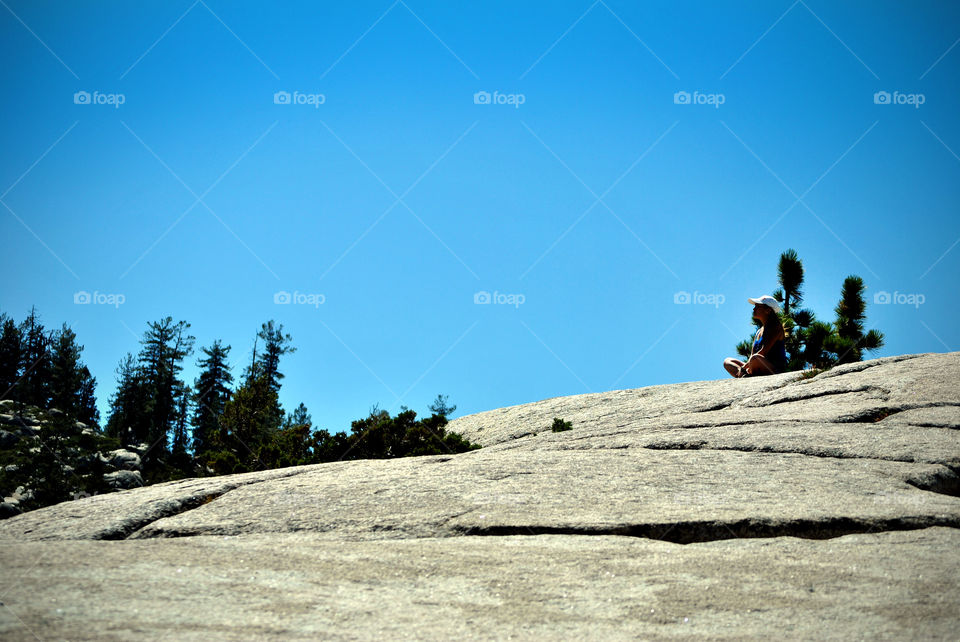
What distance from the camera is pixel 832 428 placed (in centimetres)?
754

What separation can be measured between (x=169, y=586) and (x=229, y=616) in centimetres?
52

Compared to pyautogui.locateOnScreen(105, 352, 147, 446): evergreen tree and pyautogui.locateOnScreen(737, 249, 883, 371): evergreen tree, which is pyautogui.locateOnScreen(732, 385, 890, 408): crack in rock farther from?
pyautogui.locateOnScreen(105, 352, 147, 446): evergreen tree

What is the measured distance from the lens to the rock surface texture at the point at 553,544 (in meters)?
3.27

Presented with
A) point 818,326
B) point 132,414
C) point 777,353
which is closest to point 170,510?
point 777,353

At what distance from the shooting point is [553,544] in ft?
Answer: 15.1

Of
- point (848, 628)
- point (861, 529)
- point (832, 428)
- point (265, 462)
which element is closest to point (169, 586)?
point (848, 628)

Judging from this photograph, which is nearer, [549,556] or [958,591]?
[958,591]

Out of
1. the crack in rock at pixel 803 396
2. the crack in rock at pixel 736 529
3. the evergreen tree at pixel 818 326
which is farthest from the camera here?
the evergreen tree at pixel 818 326

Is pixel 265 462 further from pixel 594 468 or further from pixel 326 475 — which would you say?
pixel 594 468

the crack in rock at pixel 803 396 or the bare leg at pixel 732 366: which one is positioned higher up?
the bare leg at pixel 732 366

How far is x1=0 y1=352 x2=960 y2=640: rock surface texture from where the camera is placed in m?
3.27

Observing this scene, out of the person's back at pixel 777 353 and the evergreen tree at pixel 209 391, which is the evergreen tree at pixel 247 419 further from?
the evergreen tree at pixel 209 391

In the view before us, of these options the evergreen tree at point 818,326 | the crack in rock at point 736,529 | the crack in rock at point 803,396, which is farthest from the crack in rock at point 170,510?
the evergreen tree at point 818,326

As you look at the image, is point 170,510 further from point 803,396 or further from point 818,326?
point 818,326
